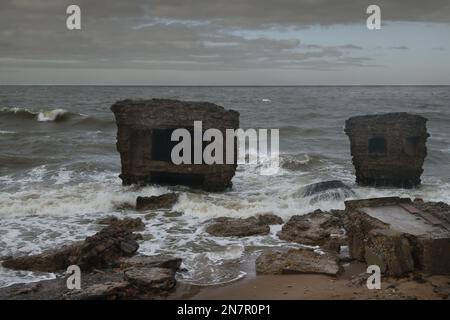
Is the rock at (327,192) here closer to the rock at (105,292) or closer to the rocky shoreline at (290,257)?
the rocky shoreline at (290,257)

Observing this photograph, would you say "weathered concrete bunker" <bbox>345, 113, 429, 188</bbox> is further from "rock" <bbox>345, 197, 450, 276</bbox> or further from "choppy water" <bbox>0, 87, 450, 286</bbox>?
"rock" <bbox>345, 197, 450, 276</bbox>

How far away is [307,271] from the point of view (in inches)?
350

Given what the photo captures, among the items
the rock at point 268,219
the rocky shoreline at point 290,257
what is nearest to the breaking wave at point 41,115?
the rock at point 268,219

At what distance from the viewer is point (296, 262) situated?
916 cm

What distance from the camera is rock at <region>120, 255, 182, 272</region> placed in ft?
29.5

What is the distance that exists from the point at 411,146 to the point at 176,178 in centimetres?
782

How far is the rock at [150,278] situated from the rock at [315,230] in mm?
3570

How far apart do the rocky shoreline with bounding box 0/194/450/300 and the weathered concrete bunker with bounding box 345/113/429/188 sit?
18.4ft

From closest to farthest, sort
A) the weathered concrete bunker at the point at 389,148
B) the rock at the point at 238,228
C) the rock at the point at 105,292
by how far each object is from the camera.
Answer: the rock at the point at 105,292 → the rock at the point at 238,228 → the weathered concrete bunker at the point at 389,148

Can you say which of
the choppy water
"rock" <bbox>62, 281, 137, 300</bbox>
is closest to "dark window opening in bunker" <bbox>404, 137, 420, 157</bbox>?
the choppy water

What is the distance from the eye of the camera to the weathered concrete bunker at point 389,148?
642 inches
